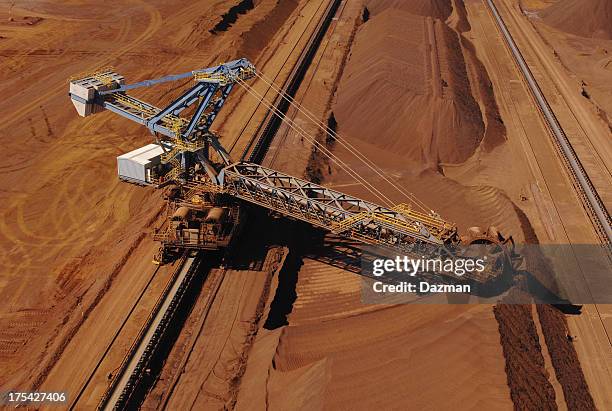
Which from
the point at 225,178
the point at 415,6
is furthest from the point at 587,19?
the point at 225,178

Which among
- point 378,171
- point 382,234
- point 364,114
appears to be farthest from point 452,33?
point 382,234

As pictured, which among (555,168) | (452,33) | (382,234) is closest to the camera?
(382,234)

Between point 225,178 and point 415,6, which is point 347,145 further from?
point 415,6

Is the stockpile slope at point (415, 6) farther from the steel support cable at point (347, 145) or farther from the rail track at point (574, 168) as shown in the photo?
the steel support cable at point (347, 145)

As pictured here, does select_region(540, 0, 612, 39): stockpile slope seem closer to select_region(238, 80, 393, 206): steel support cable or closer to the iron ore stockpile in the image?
the iron ore stockpile

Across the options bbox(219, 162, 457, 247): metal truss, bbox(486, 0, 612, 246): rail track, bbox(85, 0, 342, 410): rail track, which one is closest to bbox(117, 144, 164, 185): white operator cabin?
bbox(219, 162, 457, 247): metal truss

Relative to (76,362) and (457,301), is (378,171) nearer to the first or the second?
(457,301)
